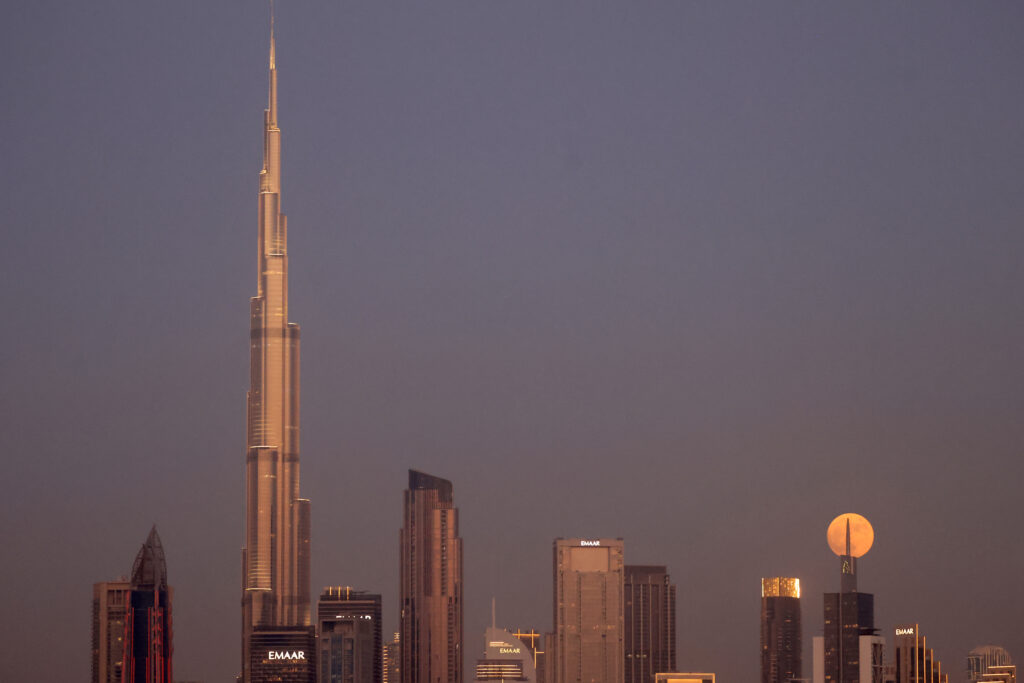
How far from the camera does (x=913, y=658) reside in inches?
7470

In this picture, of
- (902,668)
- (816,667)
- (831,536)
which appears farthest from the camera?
(902,668)

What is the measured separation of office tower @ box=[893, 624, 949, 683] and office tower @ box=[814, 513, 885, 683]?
59.4 feet

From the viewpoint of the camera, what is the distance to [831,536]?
10169cm

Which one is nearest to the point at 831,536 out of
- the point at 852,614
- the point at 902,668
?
the point at 852,614

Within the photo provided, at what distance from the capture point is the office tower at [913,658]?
186625mm

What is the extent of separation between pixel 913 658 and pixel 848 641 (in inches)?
1520

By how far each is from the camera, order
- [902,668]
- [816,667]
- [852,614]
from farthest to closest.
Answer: [902,668] < [852,614] < [816,667]

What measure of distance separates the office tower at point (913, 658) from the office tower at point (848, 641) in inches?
713

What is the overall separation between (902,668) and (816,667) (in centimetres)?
5729

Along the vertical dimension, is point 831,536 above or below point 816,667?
above

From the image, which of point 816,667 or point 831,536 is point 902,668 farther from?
point 831,536

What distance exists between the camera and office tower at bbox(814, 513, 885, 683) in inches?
5561

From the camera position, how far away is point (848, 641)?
154 metres

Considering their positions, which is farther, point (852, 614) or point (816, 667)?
point (852, 614)
